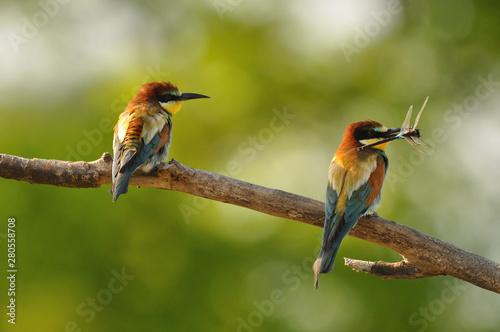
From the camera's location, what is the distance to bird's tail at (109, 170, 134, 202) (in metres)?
2.84

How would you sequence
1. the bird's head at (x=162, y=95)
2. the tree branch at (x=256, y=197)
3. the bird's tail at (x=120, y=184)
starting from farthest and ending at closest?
the bird's head at (x=162, y=95)
the tree branch at (x=256, y=197)
the bird's tail at (x=120, y=184)

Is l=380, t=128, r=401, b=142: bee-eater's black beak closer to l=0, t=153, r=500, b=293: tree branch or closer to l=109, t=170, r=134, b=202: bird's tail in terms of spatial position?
l=0, t=153, r=500, b=293: tree branch

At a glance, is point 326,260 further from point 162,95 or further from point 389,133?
point 162,95

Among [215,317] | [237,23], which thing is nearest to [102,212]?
[215,317]

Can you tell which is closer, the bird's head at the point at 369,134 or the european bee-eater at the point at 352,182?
the european bee-eater at the point at 352,182

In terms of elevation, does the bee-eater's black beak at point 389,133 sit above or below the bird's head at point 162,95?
below

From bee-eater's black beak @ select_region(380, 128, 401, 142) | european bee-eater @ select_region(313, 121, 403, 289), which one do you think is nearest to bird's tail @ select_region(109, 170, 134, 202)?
european bee-eater @ select_region(313, 121, 403, 289)

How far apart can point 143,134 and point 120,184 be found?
0.38 meters

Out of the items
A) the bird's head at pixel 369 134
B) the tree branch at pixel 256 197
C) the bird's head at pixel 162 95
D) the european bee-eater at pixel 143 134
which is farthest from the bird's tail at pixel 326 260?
the bird's head at pixel 162 95

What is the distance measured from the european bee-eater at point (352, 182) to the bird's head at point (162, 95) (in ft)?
3.43

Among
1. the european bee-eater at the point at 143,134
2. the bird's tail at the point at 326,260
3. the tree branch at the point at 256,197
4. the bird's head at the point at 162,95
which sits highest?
the bird's head at the point at 162,95

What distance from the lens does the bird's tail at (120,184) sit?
9.33 feet

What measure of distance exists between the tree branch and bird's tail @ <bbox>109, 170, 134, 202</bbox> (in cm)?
16

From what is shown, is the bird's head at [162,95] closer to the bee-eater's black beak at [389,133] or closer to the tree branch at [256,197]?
the tree branch at [256,197]
